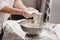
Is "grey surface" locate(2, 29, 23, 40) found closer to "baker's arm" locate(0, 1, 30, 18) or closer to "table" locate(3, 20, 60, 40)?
"table" locate(3, 20, 60, 40)

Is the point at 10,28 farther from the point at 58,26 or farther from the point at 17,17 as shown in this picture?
the point at 17,17

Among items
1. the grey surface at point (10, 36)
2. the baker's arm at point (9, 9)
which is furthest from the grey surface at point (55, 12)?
the grey surface at point (10, 36)

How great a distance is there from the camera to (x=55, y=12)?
230 cm

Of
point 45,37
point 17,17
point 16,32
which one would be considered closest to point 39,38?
point 45,37

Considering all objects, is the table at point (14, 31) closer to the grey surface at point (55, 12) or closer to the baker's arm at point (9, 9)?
the baker's arm at point (9, 9)

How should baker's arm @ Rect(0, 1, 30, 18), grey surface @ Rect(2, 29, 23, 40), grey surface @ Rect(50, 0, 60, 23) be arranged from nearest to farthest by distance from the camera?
grey surface @ Rect(2, 29, 23, 40) → baker's arm @ Rect(0, 1, 30, 18) → grey surface @ Rect(50, 0, 60, 23)

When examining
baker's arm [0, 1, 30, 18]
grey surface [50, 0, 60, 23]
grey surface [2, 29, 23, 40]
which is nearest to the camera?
grey surface [2, 29, 23, 40]

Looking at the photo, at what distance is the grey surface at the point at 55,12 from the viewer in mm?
2270

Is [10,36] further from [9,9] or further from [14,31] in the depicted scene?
[9,9]

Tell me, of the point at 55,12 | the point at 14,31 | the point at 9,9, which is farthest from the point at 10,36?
the point at 55,12

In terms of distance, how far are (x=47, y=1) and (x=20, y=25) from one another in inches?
64.7

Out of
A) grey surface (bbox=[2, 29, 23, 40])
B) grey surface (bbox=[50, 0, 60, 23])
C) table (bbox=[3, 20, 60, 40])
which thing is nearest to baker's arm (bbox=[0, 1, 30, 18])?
table (bbox=[3, 20, 60, 40])

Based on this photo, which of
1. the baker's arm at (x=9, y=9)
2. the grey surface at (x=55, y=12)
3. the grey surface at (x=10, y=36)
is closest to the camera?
the grey surface at (x=10, y=36)

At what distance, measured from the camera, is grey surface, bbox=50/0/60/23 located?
7.45ft
